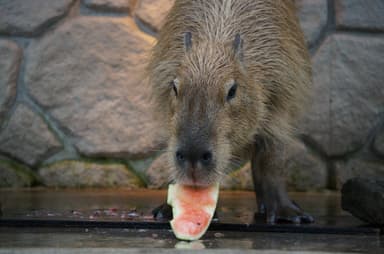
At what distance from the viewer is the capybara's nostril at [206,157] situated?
3906 millimetres

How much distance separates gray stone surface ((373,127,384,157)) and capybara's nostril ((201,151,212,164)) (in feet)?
9.89

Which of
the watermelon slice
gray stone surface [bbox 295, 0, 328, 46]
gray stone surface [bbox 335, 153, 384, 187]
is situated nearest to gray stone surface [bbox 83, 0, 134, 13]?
gray stone surface [bbox 295, 0, 328, 46]

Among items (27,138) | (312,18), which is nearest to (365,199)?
(312,18)

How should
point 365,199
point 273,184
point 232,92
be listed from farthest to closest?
point 273,184 → point 365,199 → point 232,92

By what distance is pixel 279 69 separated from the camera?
15.9ft

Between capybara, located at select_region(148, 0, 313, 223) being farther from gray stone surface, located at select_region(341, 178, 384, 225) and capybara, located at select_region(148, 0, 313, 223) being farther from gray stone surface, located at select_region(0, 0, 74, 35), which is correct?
gray stone surface, located at select_region(0, 0, 74, 35)

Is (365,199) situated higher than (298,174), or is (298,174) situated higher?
(365,199)

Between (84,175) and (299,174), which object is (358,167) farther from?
(84,175)

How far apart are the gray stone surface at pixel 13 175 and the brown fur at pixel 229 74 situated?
1.84 metres

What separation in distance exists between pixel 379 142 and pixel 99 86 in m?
2.12

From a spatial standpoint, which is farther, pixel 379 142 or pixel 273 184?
pixel 379 142

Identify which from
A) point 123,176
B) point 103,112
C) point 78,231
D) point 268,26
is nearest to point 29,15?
point 103,112

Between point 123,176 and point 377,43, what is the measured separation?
2.12 meters

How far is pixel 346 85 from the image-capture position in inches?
259
